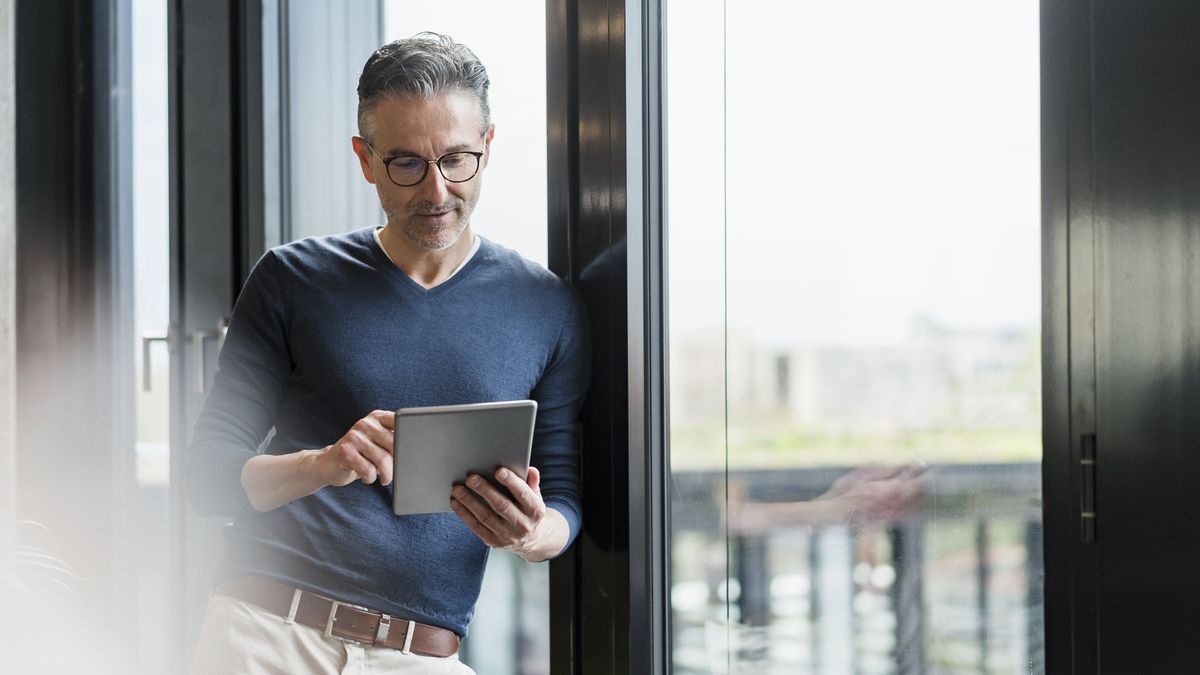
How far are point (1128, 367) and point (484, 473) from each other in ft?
2.49

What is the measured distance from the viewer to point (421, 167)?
1.58 meters

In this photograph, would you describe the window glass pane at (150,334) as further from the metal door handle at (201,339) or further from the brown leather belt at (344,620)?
the brown leather belt at (344,620)

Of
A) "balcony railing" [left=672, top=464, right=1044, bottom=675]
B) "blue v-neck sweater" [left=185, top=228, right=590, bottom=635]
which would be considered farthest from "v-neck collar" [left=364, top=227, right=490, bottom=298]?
"balcony railing" [left=672, top=464, right=1044, bottom=675]

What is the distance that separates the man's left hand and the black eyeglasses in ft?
1.41

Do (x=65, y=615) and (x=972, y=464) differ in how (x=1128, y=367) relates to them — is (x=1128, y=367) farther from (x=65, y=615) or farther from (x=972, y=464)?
(x=65, y=615)

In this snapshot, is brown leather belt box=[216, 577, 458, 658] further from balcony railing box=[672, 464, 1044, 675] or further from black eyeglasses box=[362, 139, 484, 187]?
black eyeglasses box=[362, 139, 484, 187]

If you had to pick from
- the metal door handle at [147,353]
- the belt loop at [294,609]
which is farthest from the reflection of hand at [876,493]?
the metal door handle at [147,353]

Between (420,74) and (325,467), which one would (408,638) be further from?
(420,74)

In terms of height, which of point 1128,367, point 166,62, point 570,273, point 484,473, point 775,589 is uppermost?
point 166,62

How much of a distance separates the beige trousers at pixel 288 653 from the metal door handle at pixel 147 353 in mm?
1241

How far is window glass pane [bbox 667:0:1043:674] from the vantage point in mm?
1109

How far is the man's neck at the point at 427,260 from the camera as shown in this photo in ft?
5.53

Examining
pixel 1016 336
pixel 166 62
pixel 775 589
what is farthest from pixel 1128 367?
pixel 166 62

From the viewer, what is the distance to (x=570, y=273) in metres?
1.77
